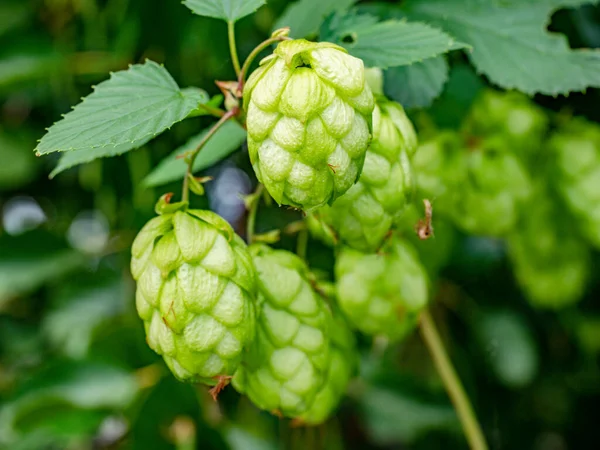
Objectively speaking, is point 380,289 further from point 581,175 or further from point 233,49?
point 581,175

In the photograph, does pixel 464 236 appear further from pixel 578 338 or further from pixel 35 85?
pixel 35 85

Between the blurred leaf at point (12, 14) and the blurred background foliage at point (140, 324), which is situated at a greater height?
the blurred leaf at point (12, 14)

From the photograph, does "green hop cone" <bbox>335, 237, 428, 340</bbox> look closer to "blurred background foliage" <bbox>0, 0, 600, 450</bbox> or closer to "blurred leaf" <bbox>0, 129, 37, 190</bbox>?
"blurred background foliage" <bbox>0, 0, 600, 450</bbox>

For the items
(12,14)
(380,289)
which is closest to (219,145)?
(380,289)

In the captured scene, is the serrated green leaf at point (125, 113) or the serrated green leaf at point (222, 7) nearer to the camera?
the serrated green leaf at point (125, 113)

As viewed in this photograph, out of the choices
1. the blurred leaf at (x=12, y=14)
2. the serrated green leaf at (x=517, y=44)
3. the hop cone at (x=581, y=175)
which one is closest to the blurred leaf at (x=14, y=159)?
the blurred leaf at (x=12, y=14)

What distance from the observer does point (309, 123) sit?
0.57 meters

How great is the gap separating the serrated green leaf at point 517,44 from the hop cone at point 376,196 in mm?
338

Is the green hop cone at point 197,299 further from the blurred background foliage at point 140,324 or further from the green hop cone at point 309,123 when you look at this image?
the blurred background foliage at point 140,324

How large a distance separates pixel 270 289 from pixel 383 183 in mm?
177

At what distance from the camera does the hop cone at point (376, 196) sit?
0.69 metres

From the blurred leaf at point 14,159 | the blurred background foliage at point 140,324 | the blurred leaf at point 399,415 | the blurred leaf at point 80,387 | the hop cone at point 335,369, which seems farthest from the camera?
the blurred leaf at point 14,159

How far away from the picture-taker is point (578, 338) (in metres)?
1.96

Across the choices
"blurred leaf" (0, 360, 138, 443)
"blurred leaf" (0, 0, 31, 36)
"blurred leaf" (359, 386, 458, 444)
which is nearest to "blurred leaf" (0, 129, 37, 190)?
"blurred leaf" (0, 0, 31, 36)
